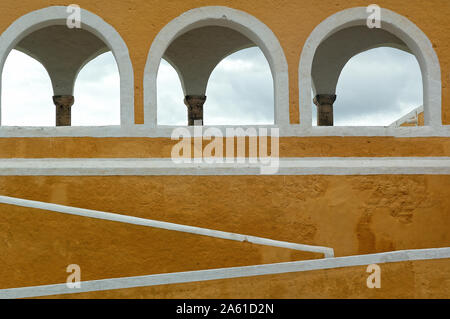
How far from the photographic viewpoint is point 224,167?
745cm

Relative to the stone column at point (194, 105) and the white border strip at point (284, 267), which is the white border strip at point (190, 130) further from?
the stone column at point (194, 105)

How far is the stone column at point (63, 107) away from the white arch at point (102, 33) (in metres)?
3.87

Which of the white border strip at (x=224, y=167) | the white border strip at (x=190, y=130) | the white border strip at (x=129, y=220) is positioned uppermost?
the white border strip at (x=190, y=130)

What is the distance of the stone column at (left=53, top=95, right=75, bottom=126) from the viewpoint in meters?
11.6

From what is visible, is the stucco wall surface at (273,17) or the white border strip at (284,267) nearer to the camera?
the white border strip at (284,267)

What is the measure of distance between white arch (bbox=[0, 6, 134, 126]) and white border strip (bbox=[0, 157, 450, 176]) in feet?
2.36

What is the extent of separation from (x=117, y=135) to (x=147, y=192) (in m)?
0.92

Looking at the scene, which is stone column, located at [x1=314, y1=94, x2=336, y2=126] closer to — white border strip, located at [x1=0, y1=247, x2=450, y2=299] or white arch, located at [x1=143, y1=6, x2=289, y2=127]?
white arch, located at [x1=143, y1=6, x2=289, y2=127]

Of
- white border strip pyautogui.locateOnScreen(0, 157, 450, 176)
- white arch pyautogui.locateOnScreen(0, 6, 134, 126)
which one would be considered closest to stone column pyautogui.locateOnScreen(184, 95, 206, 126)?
white arch pyautogui.locateOnScreen(0, 6, 134, 126)

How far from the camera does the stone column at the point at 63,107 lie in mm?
11555

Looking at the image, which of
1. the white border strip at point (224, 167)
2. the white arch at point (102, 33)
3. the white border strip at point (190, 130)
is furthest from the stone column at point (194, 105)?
the white border strip at point (224, 167)

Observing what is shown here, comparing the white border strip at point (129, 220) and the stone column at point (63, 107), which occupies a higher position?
the stone column at point (63, 107)
